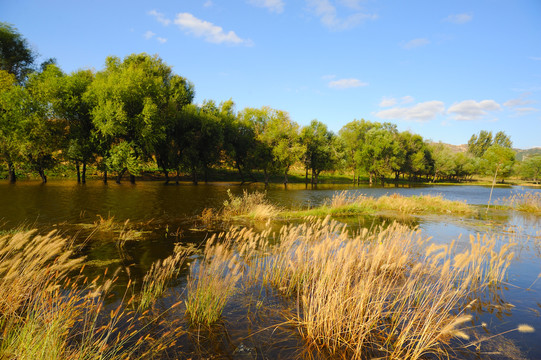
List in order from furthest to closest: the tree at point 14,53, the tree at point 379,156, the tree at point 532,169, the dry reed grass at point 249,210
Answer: the tree at point 532,169 → the tree at point 379,156 → the tree at point 14,53 → the dry reed grass at point 249,210

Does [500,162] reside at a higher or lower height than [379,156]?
lower

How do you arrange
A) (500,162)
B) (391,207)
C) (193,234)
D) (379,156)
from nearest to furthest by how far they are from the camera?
(193,234) → (391,207) → (379,156) → (500,162)

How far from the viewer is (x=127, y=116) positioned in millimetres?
42312

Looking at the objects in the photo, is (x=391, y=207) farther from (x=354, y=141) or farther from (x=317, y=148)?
(x=354, y=141)

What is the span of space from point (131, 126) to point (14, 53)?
30.2 meters

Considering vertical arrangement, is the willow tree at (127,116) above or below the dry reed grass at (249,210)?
above

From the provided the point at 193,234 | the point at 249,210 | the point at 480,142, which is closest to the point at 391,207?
the point at 249,210

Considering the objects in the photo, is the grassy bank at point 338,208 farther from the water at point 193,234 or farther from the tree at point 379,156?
the tree at point 379,156

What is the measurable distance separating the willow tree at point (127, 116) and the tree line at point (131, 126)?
15 cm

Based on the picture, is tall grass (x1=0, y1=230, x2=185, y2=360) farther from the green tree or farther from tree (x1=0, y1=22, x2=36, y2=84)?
tree (x1=0, y1=22, x2=36, y2=84)

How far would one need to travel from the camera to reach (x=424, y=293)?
280 inches

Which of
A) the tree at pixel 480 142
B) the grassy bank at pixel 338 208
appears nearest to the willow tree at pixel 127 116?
the grassy bank at pixel 338 208

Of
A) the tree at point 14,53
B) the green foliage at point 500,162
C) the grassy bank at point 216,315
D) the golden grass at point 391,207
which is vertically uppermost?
the tree at point 14,53

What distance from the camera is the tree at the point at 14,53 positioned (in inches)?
1866
